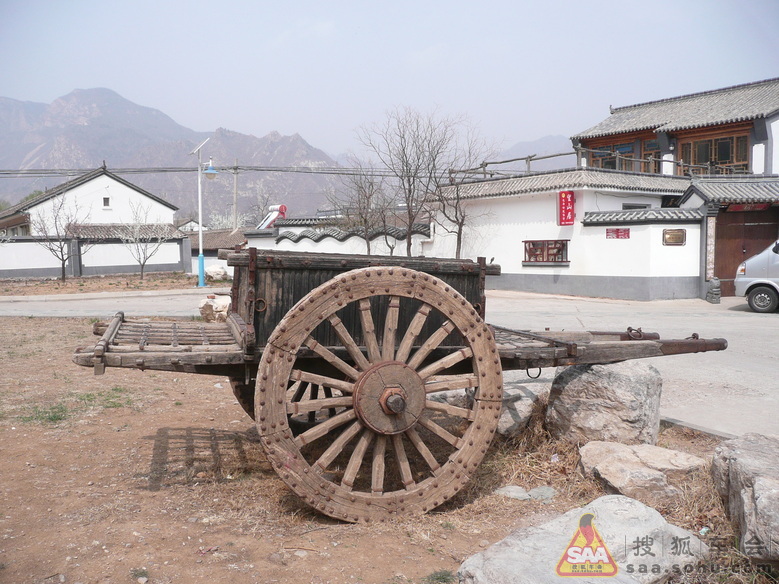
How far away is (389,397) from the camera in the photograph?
12.3 feet

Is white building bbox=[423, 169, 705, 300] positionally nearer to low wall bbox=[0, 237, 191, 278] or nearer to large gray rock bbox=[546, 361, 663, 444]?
large gray rock bbox=[546, 361, 663, 444]

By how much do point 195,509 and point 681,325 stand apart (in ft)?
38.7

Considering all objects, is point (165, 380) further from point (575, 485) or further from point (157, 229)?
point (157, 229)

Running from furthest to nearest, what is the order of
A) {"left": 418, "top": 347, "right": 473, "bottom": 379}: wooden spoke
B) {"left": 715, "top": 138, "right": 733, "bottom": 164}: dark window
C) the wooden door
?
{"left": 715, "top": 138, "right": 733, "bottom": 164}: dark window → the wooden door → {"left": 418, "top": 347, "right": 473, "bottom": 379}: wooden spoke

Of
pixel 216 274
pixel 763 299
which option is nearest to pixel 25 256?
pixel 216 274

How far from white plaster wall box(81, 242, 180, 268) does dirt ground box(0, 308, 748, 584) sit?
3234 cm

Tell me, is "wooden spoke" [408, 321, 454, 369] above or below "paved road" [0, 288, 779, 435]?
above

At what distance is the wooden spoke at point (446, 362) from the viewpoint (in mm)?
3910

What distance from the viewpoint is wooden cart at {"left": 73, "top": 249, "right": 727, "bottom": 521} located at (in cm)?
362

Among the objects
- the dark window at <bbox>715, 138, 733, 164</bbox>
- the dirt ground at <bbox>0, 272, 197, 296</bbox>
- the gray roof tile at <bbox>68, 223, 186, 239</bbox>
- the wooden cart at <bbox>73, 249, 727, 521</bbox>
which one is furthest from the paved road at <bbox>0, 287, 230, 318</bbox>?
the dark window at <bbox>715, 138, 733, 164</bbox>

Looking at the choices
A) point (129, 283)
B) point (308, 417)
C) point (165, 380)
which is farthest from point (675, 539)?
point (129, 283)

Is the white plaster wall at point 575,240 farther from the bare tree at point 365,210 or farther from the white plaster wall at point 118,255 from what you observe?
the white plaster wall at point 118,255

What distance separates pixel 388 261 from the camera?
4.18m

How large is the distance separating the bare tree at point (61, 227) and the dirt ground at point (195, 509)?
3018 cm
